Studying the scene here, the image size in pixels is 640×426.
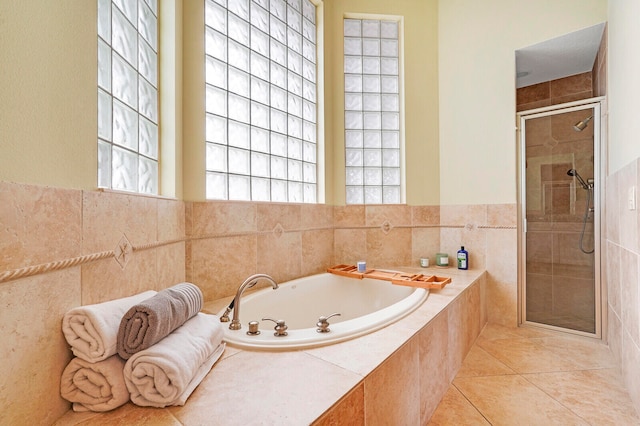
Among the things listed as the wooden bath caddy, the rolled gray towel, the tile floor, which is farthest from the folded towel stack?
the wooden bath caddy

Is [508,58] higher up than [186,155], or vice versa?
[508,58]

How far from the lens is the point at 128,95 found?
52.3 inches

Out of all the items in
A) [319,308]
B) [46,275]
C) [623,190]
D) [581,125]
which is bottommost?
[319,308]

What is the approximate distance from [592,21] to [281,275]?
290 cm

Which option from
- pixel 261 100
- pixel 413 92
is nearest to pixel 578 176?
pixel 413 92

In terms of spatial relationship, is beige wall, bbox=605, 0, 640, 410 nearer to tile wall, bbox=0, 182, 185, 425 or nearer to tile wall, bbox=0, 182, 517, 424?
tile wall, bbox=0, 182, 517, 424

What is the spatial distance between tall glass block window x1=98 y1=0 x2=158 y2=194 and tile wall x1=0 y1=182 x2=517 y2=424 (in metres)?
0.16

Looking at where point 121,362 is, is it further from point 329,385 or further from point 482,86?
point 482,86

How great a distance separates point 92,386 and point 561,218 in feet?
10.2

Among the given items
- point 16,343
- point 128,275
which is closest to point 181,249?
point 128,275

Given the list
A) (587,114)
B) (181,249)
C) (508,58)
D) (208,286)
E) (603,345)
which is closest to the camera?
(181,249)

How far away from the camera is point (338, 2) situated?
2762 mm

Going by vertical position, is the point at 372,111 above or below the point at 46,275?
above

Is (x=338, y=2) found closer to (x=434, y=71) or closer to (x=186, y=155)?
(x=434, y=71)
